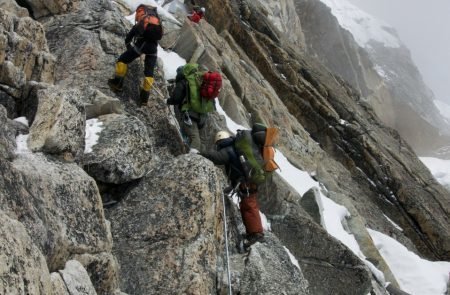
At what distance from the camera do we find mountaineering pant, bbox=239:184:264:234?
31.7 feet

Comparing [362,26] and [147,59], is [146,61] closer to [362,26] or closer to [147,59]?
[147,59]

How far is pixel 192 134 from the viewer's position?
11320 mm

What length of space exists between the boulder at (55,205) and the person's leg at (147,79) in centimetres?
352

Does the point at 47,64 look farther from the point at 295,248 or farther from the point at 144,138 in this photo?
the point at 295,248

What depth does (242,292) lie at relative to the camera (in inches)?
320

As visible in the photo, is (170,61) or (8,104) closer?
(8,104)

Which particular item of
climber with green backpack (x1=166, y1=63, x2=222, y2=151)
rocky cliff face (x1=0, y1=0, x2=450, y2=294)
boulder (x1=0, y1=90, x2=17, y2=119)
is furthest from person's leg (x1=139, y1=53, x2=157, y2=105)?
boulder (x1=0, y1=90, x2=17, y2=119)

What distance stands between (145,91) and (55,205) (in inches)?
180

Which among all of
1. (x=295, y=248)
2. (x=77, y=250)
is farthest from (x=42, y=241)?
(x=295, y=248)

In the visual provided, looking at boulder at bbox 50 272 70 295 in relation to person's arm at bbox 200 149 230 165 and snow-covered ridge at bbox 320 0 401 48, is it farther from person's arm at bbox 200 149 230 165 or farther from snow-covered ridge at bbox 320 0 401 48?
snow-covered ridge at bbox 320 0 401 48

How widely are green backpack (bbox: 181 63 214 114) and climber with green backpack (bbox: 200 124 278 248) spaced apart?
1.69 metres

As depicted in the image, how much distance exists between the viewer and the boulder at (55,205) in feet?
18.0

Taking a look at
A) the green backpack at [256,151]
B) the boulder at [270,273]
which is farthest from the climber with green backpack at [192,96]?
the boulder at [270,273]

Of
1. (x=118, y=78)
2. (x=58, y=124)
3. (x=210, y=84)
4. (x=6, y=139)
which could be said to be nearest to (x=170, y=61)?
(x=210, y=84)
